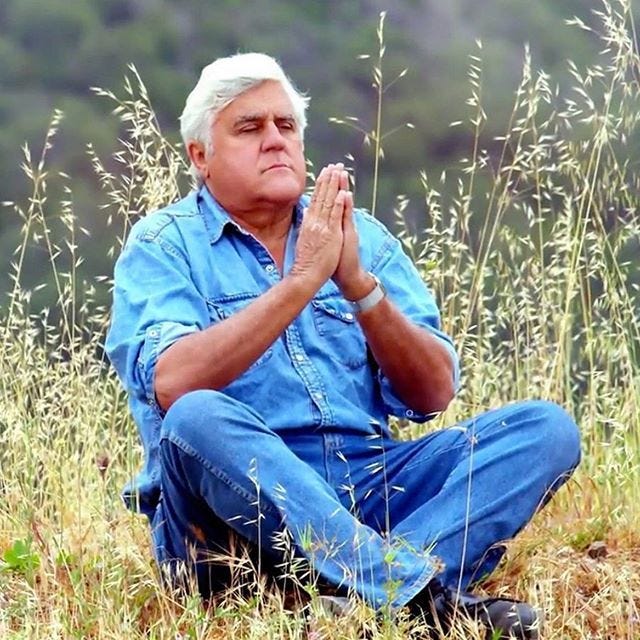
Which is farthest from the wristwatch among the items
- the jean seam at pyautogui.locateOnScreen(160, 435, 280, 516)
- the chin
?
the jean seam at pyautogui.locateOnScreen(160, 435, 280, 516)

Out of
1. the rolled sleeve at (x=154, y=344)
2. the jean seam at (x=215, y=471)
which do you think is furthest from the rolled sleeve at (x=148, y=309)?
the jean seam at (x=215, y=471)

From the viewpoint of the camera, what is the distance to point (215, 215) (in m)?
3.80

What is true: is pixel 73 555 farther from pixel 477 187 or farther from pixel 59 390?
pixel 477 187

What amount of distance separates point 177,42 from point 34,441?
22339mm

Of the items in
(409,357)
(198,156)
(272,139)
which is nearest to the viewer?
(409,357)

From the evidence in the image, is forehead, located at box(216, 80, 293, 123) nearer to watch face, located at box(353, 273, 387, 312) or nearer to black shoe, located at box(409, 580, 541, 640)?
watch face, located at box(353, 273, 387, 312)

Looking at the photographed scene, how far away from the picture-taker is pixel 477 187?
19.5 metres

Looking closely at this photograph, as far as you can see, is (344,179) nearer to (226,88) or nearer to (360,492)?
(226,88)

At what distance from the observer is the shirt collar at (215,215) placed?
3771 mm

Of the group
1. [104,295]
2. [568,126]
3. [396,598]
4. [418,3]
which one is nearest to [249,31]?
[418,3]

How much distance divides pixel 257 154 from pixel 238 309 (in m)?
0.39

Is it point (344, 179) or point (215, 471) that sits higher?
point (344, 179)

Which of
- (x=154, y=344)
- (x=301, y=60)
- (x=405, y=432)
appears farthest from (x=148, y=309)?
(x=301, y=60)

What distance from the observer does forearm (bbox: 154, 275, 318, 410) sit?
3430 millimetres
